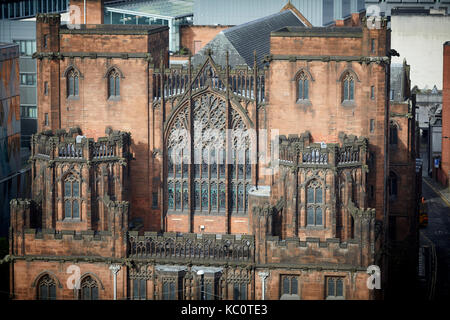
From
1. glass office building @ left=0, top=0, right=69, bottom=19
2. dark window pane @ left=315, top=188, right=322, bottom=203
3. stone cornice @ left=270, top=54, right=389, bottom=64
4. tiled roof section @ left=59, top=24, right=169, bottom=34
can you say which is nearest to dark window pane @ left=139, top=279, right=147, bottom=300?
dark window pane @ left=315, top=188, right=322, bottom=203

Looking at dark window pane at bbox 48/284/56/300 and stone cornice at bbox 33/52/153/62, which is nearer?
dark window pane at bbox 48/284/56/300

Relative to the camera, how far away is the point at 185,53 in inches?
5487

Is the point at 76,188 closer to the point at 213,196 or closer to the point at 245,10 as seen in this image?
the point at 213,196

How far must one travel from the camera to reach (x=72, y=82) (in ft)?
341

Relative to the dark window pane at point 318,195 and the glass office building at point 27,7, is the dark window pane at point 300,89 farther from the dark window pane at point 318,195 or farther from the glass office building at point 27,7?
the glass office building at point 27,7

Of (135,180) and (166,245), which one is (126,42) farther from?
(166,245)

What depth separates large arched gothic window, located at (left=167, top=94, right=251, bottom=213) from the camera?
337ft

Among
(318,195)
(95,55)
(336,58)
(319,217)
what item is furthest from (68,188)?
(336,58)

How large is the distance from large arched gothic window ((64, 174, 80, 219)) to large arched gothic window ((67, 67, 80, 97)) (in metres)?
9.19

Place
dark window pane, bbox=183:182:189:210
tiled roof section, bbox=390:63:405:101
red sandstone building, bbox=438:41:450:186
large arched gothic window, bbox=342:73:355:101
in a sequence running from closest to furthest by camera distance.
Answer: large arched gothic window, bbox=342:73:355:101 → dark window pane, bbox=183:182:189:210 → tiled roof section, bbox=390:63:405:101 → red sandstone building, bbox=438:41:450:186

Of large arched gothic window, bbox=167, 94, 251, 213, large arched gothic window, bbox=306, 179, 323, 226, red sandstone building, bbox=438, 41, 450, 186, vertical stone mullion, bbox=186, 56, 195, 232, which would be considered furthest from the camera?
red sandstone building, bbox=438, 41, 450, 186

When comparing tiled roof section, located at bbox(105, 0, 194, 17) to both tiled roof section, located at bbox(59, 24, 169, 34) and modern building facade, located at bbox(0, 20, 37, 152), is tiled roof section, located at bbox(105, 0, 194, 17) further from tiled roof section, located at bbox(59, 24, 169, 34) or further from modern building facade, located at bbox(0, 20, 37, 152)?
tiled roof section, located at bbox(59, 24, 169, 34)

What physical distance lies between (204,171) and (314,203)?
1160 centimetres

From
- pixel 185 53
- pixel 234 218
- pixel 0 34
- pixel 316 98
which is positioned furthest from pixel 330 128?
→ pixel 0 34
